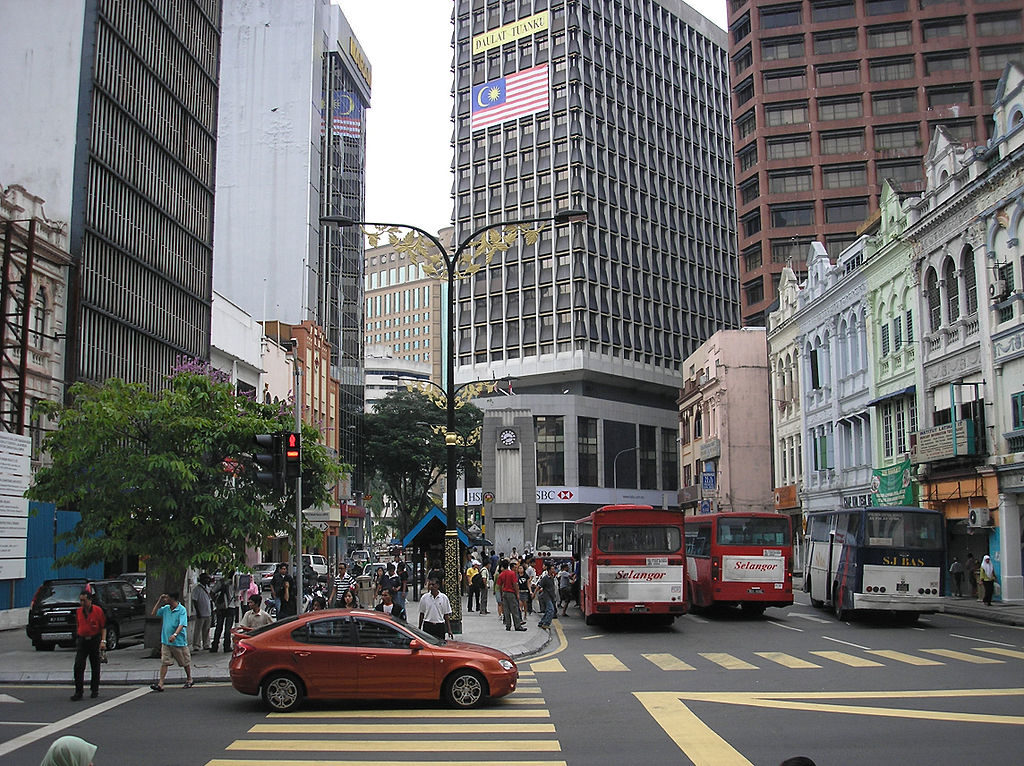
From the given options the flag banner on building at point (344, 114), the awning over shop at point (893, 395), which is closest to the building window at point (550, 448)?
the flag banner on building at point (344, 114)

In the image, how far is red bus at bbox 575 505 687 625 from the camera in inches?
1057

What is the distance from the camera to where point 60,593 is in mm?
23281

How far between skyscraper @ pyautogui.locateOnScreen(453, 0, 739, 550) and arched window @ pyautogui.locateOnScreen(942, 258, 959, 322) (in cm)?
4670

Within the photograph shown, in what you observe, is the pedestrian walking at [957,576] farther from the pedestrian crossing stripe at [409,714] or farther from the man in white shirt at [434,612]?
the pedestrian crossing stripe at [409,714]

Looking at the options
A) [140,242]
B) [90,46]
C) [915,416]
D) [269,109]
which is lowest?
[915,416]

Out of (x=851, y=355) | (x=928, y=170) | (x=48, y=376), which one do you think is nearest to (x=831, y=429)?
(x=851, y=355)

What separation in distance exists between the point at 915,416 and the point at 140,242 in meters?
32.4

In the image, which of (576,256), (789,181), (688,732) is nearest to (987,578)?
(688,732)

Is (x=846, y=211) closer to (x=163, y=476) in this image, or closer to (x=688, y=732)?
(x=163, y=476)

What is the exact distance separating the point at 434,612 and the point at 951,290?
2723cm

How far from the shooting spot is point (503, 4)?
304 ft

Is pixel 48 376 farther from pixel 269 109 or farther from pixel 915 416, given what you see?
pixel 269 109

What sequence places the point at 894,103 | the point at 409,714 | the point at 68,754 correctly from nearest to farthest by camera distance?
1. the point at 68,754
2. the point at 409,714
3. the point at 894,103

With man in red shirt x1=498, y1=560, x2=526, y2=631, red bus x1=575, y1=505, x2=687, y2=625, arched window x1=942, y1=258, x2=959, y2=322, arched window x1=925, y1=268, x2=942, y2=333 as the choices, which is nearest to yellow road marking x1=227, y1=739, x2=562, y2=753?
man in red shirt x1=498, y1=560, x2=526, y2=631
